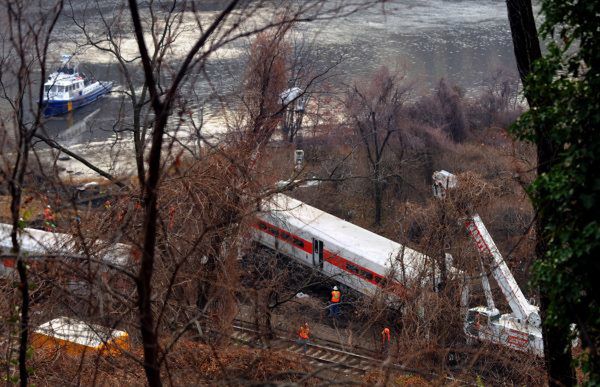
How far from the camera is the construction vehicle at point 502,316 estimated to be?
1552 cm

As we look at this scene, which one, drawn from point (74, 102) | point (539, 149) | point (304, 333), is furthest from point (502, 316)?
point (74, 102)

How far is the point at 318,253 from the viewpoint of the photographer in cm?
2067

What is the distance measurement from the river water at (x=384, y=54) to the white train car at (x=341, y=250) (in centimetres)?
1084

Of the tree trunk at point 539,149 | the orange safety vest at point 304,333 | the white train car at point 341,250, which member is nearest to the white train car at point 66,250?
the tree trunk at point 539,149

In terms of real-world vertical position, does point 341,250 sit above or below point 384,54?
below

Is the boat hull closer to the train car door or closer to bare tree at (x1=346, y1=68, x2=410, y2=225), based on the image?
bare tree at (x1=346, y1=68, x2=410, y2=225)

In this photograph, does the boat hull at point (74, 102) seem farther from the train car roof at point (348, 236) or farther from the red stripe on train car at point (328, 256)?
the train car roof at point (348, 236)

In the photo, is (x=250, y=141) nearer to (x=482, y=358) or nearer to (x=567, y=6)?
(x=482, y=358)

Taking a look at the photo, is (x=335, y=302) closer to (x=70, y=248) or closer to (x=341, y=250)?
(x=341, y=250)

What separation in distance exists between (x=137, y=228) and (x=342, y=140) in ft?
65.7

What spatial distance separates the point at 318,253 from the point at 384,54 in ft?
66.1

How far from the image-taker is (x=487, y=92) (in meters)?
33.2

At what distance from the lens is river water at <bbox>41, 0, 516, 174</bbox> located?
1310 inches

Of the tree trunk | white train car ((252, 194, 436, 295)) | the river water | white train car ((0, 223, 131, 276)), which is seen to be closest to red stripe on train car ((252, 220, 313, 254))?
white train car ((252, 194, 436, 295))
